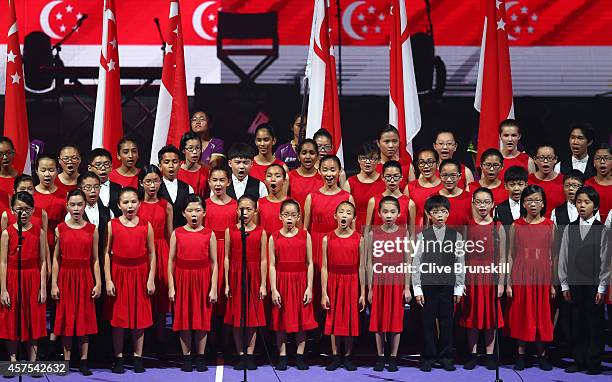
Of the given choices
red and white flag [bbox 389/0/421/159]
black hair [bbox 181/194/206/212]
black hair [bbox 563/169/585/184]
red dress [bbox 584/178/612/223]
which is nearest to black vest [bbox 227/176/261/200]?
black hair [bbox 181/194/206/212]

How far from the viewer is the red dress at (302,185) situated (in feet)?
26.5

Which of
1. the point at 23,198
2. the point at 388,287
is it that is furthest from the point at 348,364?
the point at 23,198

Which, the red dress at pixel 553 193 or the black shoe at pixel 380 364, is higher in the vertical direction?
the red dress at pixel 553 193

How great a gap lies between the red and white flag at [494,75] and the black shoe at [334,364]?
8.48 ft

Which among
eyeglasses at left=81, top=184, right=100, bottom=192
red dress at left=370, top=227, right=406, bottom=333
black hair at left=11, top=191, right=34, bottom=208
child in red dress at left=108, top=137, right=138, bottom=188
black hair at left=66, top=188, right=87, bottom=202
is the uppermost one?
child in red dress at left=108, top=137, right=138, bottom=188

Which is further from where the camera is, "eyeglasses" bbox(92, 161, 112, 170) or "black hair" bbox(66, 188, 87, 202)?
"eyeglasses" bbox(92, 161, 112, 170)

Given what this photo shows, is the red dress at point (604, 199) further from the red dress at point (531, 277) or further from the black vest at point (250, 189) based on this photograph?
the black vest at point (250, 189)

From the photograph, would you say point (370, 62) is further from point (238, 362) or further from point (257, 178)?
point (238, 362)

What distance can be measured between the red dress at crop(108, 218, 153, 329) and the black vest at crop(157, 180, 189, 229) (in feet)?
1.38

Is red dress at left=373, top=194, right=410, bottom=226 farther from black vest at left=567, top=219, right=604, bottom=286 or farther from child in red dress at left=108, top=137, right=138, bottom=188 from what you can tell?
child in red dress at left=108, top=137, right=138, bottom=188

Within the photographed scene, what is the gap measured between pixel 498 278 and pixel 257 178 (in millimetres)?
1840

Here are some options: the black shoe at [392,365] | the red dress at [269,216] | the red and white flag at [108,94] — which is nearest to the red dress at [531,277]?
the black shoe at [392,365]

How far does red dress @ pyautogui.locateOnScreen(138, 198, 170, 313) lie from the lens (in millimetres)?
7641

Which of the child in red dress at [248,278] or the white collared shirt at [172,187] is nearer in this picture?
the child in red dress at [248,278]
